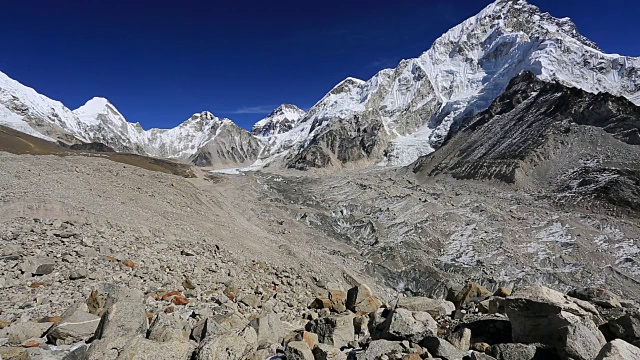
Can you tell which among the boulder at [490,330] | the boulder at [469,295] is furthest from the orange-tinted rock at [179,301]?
the boulder at [469,295]

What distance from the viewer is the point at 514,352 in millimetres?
6098

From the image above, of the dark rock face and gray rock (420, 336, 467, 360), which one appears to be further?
the dark rock face

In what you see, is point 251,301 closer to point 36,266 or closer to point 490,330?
point 36,266

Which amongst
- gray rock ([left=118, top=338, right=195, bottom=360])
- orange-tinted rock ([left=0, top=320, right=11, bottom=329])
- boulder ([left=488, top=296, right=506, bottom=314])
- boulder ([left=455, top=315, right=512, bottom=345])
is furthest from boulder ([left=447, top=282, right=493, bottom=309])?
orange-tinted rock ([left=0, top=320, right=11, bottom=329])

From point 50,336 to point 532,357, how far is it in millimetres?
8721

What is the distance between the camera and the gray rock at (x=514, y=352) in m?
6.05

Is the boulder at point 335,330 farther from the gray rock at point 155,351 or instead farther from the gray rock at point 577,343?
the gray rock at point 577,343

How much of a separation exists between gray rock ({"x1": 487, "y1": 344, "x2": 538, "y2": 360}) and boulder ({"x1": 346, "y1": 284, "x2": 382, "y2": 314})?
5.24 meters

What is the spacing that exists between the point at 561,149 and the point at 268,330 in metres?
76.9

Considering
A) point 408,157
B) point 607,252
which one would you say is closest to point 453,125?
point 408,157

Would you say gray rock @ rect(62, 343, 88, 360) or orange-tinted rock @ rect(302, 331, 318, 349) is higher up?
orange-tinted rock @ rect(302, 331, 318, 349)

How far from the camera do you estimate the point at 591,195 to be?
49750 millimetres

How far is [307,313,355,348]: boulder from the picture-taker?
8.16 m

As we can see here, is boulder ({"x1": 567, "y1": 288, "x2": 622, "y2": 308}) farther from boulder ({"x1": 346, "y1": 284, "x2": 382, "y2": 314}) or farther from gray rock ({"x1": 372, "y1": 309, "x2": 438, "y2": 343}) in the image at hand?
boulder ({"x1": 346, "y1": 284, "x2": 382, "y2": 314})
